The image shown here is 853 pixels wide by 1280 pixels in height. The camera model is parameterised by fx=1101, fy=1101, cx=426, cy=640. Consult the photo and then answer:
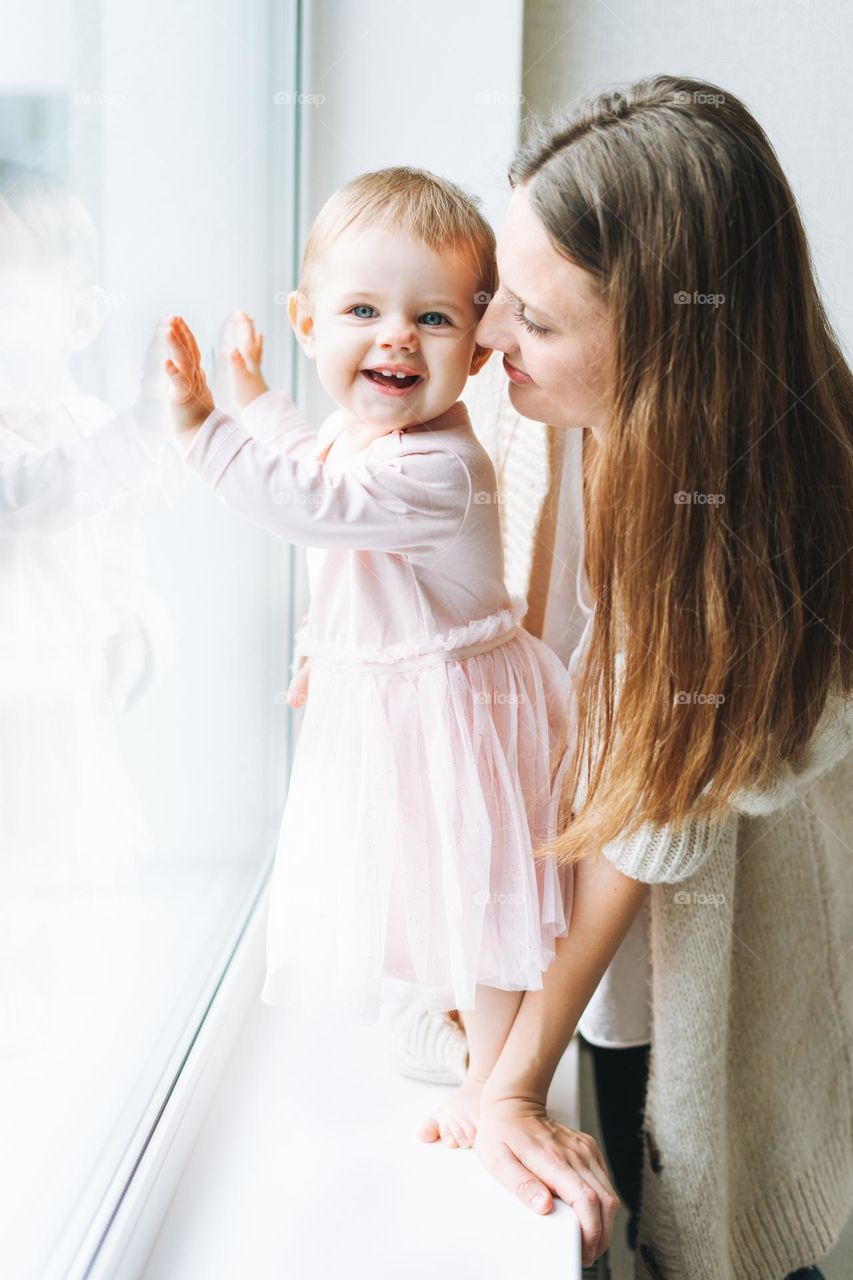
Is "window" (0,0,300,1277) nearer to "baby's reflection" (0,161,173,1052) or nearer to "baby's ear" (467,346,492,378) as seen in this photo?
"baby's reflection" (0,161,173,1052)

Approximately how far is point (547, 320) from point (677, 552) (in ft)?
0.62

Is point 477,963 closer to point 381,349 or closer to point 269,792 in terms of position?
point 381,349

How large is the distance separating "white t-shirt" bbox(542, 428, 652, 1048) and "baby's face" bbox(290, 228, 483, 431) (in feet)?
0.93

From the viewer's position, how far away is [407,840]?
2.66 ft

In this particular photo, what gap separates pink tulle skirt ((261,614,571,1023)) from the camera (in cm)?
80

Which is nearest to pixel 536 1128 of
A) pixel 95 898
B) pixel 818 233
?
pixel 95 898

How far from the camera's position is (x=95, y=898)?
2.31ft

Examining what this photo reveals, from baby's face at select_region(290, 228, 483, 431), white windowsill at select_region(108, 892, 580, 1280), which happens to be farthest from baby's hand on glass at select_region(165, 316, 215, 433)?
white windowsill at select_region(108, 892, 580, 1280)

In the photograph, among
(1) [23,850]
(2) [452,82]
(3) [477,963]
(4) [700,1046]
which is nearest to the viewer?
(1) [23,850]

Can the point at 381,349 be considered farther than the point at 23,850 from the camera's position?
Yes

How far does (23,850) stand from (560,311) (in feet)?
1.63

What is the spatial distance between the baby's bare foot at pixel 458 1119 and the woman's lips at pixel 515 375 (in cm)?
59

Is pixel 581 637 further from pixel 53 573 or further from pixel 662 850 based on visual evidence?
pixel 53 573

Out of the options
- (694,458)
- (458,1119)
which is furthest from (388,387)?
(458,1119)
